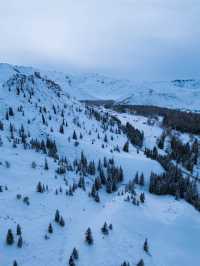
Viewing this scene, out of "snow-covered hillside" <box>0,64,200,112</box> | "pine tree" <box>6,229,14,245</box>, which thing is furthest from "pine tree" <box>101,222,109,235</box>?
"snow-covered hillside" <box>0,64,200,112</box>

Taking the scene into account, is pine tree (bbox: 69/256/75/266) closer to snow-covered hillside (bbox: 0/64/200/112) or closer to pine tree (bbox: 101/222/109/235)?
pine tree (bbox: 101/222/109/235)

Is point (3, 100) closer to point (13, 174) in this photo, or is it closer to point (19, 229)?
point (13, 174)

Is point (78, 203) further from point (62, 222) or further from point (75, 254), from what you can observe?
point (75, 254)

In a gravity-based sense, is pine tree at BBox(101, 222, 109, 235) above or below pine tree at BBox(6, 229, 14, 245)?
below

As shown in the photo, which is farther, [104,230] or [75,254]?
[104,230]

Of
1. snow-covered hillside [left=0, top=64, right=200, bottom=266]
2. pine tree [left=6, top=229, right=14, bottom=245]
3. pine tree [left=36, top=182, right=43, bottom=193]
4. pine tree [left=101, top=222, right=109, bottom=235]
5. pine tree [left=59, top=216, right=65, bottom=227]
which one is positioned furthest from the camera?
pine tree [left=36, top=182, right=43, bottom=193]

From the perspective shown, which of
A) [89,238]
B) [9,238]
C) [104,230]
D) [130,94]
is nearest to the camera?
[9,238]

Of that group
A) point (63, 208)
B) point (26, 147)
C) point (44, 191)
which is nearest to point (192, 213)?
point (63, 208)

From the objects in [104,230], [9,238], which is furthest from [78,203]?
[9,238]

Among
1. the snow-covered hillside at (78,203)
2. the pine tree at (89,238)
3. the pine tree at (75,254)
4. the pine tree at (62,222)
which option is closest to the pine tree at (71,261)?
the snow-covered hillside at (78,203)
